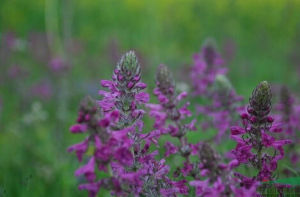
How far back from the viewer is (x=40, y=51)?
955 cm

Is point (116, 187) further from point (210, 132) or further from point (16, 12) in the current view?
point (16, 12)

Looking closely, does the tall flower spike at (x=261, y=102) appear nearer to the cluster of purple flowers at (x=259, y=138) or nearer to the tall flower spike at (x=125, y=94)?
the cluster of purple flowers at (x=259, y=138)

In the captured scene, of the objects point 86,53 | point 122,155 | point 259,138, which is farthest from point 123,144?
point 86,53

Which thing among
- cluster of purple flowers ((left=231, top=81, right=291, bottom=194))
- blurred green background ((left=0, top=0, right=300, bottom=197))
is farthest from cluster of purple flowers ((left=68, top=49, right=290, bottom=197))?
blurred green background ((left=0, top=0, right=300, bottom=197))

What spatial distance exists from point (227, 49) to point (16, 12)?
6.65 meters

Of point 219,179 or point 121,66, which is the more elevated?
point 121,66

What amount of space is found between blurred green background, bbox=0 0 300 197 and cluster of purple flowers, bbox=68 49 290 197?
0.66 m

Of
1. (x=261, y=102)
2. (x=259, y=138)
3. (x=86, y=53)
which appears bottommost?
(x=259, y=138)

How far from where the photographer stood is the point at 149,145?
1.90m

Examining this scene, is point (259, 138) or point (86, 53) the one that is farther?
point (86, 53)

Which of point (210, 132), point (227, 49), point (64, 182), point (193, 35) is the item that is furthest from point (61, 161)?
point (193, 35)

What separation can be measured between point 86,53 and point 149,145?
9855 mm

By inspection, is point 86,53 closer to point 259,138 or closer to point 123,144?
point 259,138

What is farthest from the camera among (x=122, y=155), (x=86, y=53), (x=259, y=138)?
(x=86, y=53)
